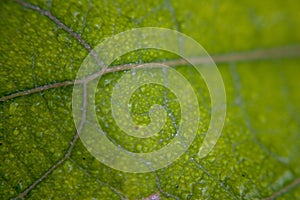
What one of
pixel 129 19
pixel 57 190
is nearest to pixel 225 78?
pixel 129 19

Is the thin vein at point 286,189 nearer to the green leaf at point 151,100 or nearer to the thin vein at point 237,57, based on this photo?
the green leaf at point 151,100

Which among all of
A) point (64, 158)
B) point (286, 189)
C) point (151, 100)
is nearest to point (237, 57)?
point (151, 100)

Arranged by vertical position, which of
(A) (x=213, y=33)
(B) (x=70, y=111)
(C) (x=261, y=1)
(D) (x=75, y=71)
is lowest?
(B) (x=70, y=111)

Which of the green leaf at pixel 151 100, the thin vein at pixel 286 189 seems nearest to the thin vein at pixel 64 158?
the green leaf at pixel 151 100

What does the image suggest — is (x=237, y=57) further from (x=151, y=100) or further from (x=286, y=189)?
(x=286, y=189)

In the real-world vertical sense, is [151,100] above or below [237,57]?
below

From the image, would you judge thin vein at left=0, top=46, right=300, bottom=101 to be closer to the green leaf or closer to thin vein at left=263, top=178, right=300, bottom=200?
the green leaf

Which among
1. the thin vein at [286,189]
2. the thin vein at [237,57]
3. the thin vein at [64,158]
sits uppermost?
the thin vein at [237,57]

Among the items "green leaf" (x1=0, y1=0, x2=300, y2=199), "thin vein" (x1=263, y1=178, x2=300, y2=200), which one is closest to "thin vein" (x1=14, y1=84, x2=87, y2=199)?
"green leaf" (x1=0, y1=0, x2=300, y2=199)

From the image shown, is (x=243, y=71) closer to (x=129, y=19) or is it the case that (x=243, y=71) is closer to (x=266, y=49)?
(x=266, y=49)
